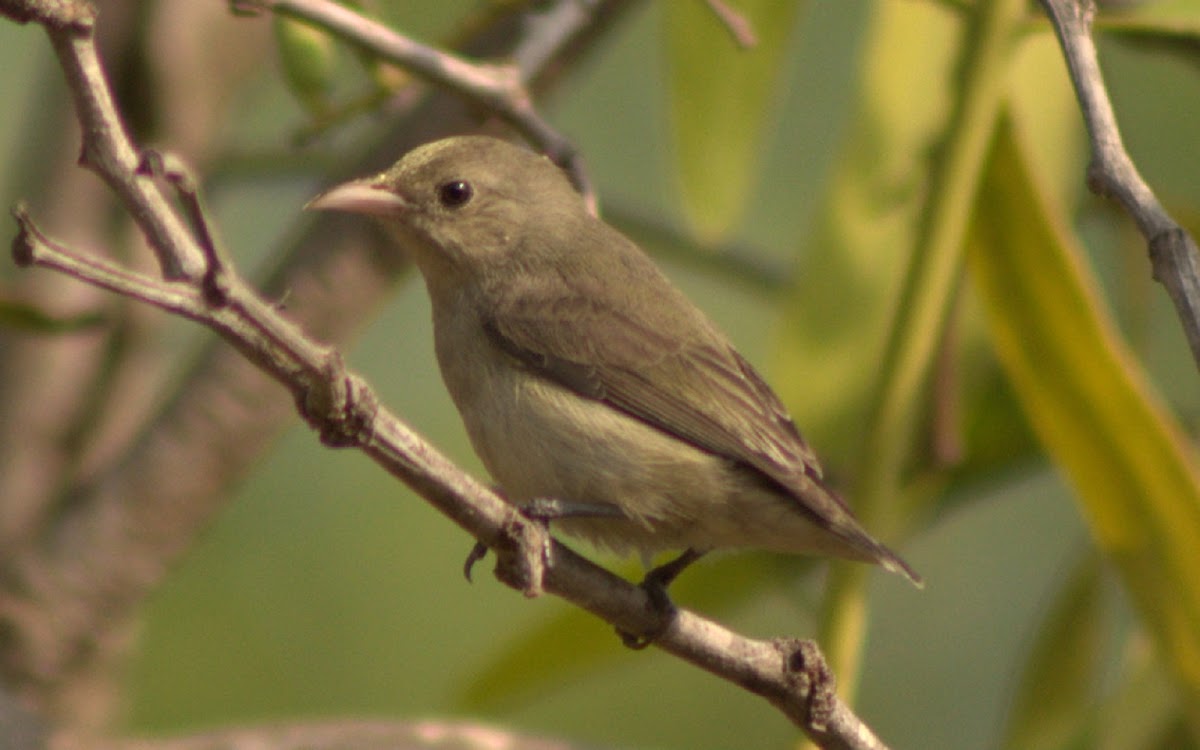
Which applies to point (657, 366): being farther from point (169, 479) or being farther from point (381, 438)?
point (169, 479)

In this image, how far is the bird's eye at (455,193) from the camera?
10.1 ft

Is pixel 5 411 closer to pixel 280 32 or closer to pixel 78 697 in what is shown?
pixel 78 697

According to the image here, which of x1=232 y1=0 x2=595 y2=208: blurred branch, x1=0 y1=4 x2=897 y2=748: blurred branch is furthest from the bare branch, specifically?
x1=232 y1=0 x2=595 y2=208: blurred branch

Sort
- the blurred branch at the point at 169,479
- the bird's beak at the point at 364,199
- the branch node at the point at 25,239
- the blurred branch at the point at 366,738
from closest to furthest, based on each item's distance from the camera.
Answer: the branch node at the point at 25,239
the bird's beak at the point at 364,199
the blurred branch at the point at 366,738
the blurred branch at the point at 169,479

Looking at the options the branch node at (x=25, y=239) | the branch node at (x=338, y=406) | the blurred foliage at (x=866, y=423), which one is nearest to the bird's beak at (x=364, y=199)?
the blurred foliage at (x=866, y=423)

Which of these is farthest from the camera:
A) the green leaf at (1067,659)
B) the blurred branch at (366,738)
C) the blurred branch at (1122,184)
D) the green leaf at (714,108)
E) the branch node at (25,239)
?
the green leaf at (1067,659)

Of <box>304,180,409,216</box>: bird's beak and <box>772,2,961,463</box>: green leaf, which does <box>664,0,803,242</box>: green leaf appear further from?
<box>304,180,409,216</box>: bird's beak

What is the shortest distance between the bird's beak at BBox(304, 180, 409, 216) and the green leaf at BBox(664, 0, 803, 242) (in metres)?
0.60

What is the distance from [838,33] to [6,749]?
5.63 m

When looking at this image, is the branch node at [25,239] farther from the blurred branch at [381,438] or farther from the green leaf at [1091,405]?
the green leaf at [1091,405]

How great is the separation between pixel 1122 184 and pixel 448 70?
119cm

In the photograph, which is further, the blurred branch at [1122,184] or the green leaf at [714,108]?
the green leaf at [714,108]

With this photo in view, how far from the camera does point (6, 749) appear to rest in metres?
3.11

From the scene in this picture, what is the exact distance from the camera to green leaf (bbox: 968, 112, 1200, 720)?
2762 millimetres
